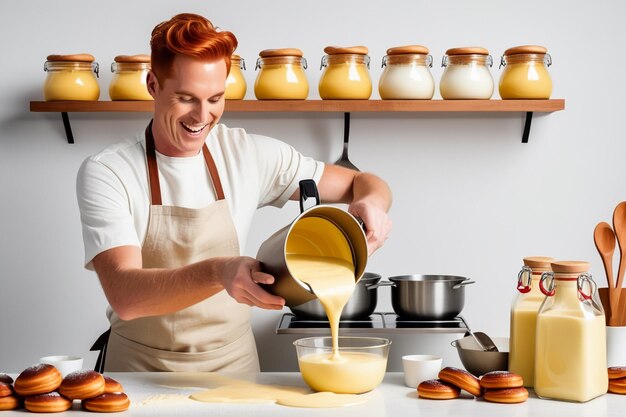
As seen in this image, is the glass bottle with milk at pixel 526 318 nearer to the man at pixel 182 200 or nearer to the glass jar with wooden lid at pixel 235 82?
the man at pixel 182 200

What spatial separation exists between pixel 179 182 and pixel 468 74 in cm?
112

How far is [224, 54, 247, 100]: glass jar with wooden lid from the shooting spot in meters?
A: 2.91

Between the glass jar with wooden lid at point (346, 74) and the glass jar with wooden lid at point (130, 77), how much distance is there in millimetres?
619

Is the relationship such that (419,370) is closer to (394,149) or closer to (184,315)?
(184,315)

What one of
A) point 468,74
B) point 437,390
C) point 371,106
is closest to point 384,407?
point 437,390

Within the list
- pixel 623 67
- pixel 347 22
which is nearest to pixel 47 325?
pixel 347 22

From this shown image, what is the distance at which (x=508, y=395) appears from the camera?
1.67 meters

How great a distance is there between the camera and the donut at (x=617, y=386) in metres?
1.74

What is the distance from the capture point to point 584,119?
3.16 m

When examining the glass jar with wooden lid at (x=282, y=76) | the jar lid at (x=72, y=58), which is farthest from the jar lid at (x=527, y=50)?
the jar lid at (x=72, y=58)

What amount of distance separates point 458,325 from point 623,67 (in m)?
1.23

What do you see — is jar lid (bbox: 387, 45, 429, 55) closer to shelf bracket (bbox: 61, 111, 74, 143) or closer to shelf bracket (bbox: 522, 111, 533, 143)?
shelf bracket (bbox: 522, 111, 533, 143)

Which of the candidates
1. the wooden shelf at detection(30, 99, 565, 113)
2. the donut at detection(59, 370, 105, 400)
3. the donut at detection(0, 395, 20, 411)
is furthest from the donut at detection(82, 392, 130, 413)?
the wooden shelf at detection(30, 99, 565, 113)

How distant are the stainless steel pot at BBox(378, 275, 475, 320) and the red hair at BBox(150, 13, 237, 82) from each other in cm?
98
